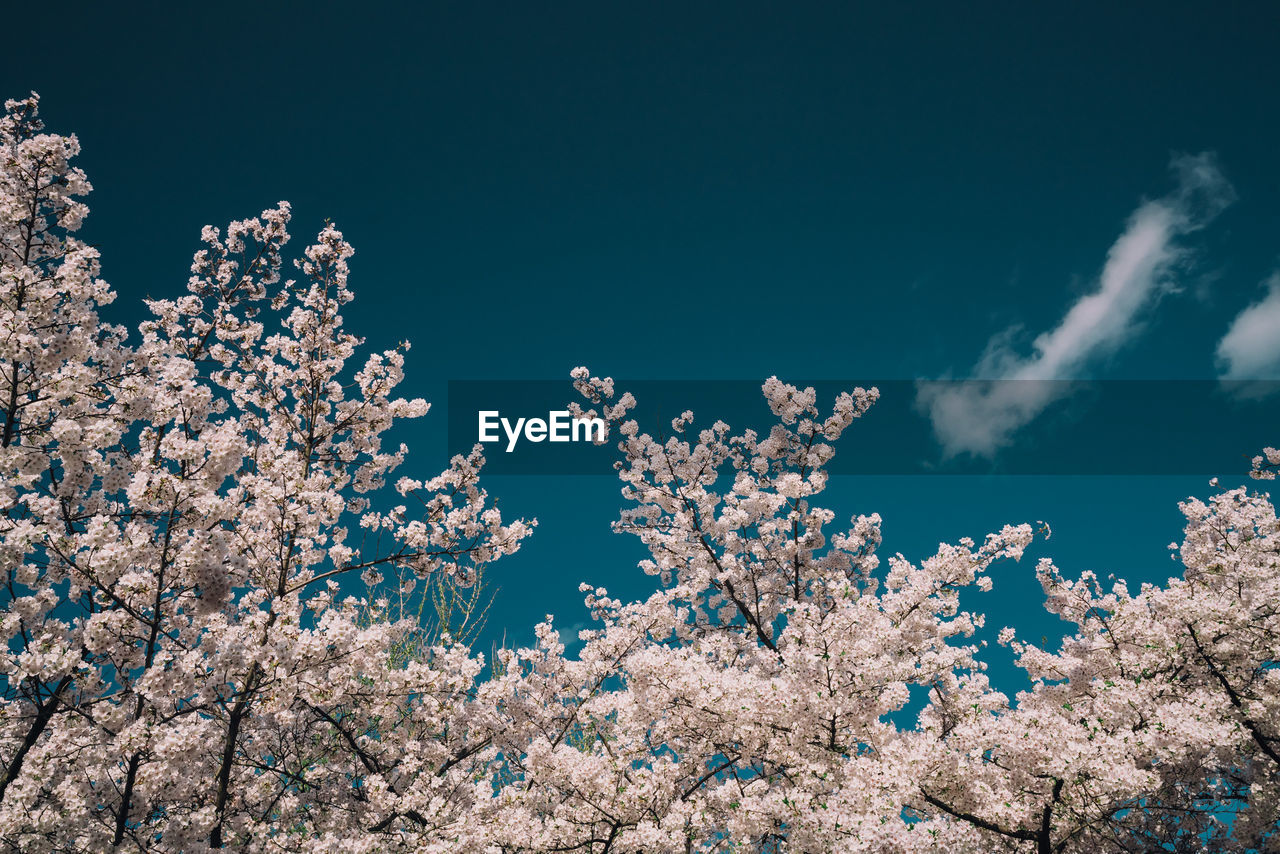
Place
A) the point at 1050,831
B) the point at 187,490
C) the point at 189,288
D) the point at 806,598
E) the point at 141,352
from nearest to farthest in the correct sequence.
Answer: the point at 187,490, the point at 1050,831, the point at 141,352, the point at 189,288, the point at 806,598

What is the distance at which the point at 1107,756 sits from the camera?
6.79 m

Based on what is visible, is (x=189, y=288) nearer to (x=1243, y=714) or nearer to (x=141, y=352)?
(x=141, y=352)

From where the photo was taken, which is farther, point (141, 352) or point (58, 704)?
point (141, 352)

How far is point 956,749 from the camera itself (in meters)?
7.59

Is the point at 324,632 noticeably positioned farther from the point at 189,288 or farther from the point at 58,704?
the point at 189,288

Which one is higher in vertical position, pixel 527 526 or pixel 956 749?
pixel 527 526

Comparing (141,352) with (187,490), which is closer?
(187,490)

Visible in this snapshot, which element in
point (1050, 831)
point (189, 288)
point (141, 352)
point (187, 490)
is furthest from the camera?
point (189, 288)

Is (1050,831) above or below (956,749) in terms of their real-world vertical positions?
below

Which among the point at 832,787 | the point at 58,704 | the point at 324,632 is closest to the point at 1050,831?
the point at 832,787

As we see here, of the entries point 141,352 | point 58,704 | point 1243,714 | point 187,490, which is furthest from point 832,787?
point 141,352

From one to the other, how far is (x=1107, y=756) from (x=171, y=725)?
9.74m

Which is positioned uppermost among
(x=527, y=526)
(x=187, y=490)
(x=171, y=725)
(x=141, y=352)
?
(x=141, y=352)

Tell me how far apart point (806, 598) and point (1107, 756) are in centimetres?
605
